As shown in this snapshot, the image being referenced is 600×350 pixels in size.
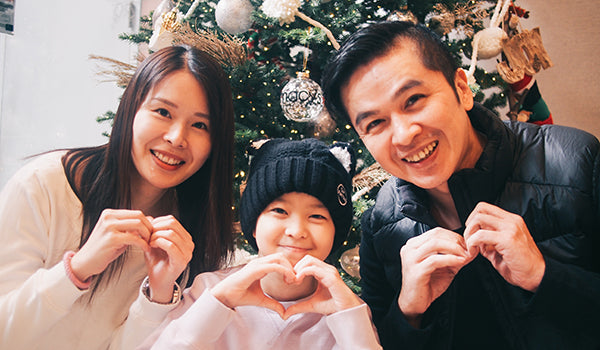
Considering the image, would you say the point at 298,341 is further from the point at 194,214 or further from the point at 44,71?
the point at 44,71

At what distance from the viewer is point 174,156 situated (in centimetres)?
92

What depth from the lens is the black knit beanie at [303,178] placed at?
952 millimetres

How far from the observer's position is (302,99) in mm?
1286

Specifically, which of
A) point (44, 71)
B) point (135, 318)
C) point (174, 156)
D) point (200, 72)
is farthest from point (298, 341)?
point (44, 71)

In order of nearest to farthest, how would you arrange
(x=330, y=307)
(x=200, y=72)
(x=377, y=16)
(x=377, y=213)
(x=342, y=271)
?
(x=330, y=307) < (x=200, y=72) < (x=377, y=213) < (x=342, y=271) < (x=377, y=16)

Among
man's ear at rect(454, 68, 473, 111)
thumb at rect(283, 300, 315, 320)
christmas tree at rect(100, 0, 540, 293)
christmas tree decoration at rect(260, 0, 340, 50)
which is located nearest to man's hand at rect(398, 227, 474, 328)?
thumb at rect(283, 300, 315, 320)

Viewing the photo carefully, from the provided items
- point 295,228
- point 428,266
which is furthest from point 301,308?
point 428,266

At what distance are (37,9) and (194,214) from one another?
1.07 metres

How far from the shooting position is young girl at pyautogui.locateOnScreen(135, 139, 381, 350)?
815mm

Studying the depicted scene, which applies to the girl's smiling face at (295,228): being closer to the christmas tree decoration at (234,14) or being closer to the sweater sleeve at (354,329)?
the sweater sleeve at (354,329)

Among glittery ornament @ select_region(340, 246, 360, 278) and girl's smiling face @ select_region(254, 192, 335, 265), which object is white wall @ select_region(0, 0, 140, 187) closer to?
girl's smiling face @ select_region(254, 192, 335, 265)

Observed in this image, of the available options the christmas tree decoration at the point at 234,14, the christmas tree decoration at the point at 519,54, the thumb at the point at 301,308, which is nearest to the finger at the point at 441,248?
the thumb at the point at 301,308

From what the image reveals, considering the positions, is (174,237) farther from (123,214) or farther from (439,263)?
(439,263)

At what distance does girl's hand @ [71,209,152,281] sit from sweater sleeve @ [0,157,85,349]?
0.04 m
